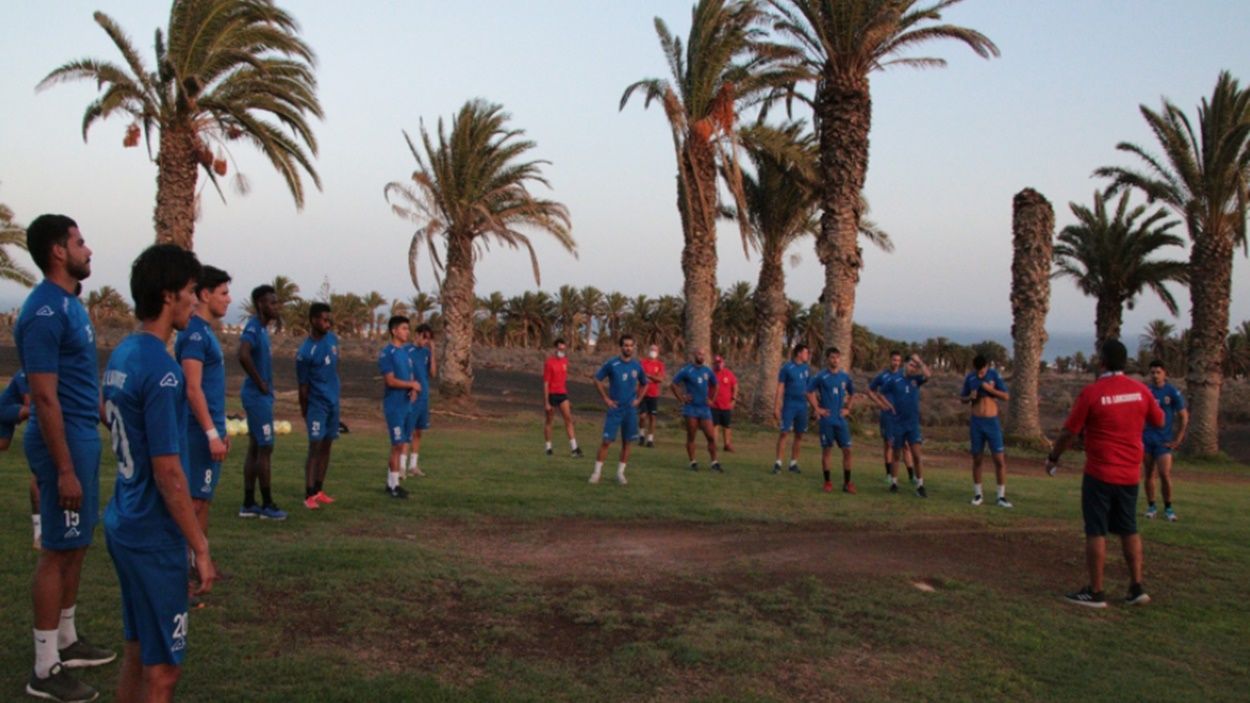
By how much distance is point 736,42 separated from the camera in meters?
24.6

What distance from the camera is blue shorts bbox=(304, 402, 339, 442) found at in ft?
31.2

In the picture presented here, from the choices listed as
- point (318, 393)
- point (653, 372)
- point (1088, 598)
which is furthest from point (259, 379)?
point (653, 372)

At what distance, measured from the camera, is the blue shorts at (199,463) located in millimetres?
6199

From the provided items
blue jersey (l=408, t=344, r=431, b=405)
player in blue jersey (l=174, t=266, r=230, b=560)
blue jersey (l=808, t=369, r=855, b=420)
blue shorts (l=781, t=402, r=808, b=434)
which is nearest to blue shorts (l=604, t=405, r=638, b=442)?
blue jersey (l=408, t=344, r=431, b=405)

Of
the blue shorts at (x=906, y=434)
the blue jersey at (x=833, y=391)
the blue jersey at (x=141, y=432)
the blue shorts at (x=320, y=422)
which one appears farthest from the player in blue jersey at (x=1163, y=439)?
the blue jersey at (x=141, y=432)

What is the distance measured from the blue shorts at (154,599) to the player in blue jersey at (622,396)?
9.40 meters

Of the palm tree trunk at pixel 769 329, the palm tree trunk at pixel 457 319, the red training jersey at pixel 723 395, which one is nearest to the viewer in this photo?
the red training jersey at pixel 723 395

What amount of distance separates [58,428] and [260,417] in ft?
13.1

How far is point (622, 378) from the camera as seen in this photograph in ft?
43.8

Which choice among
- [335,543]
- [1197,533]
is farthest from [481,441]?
Answer: [1197,533]

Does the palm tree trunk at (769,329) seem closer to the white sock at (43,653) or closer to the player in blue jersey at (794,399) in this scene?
the player in blue jersey at (794,399)

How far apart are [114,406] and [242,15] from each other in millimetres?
17949

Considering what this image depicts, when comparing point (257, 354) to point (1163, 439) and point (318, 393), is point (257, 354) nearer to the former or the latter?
point (318, 393)

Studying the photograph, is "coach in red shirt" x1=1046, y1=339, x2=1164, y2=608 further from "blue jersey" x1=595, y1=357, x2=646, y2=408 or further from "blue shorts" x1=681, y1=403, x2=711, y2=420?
"blue shorts" x1=681, y1=403, x2=711, y2=420
